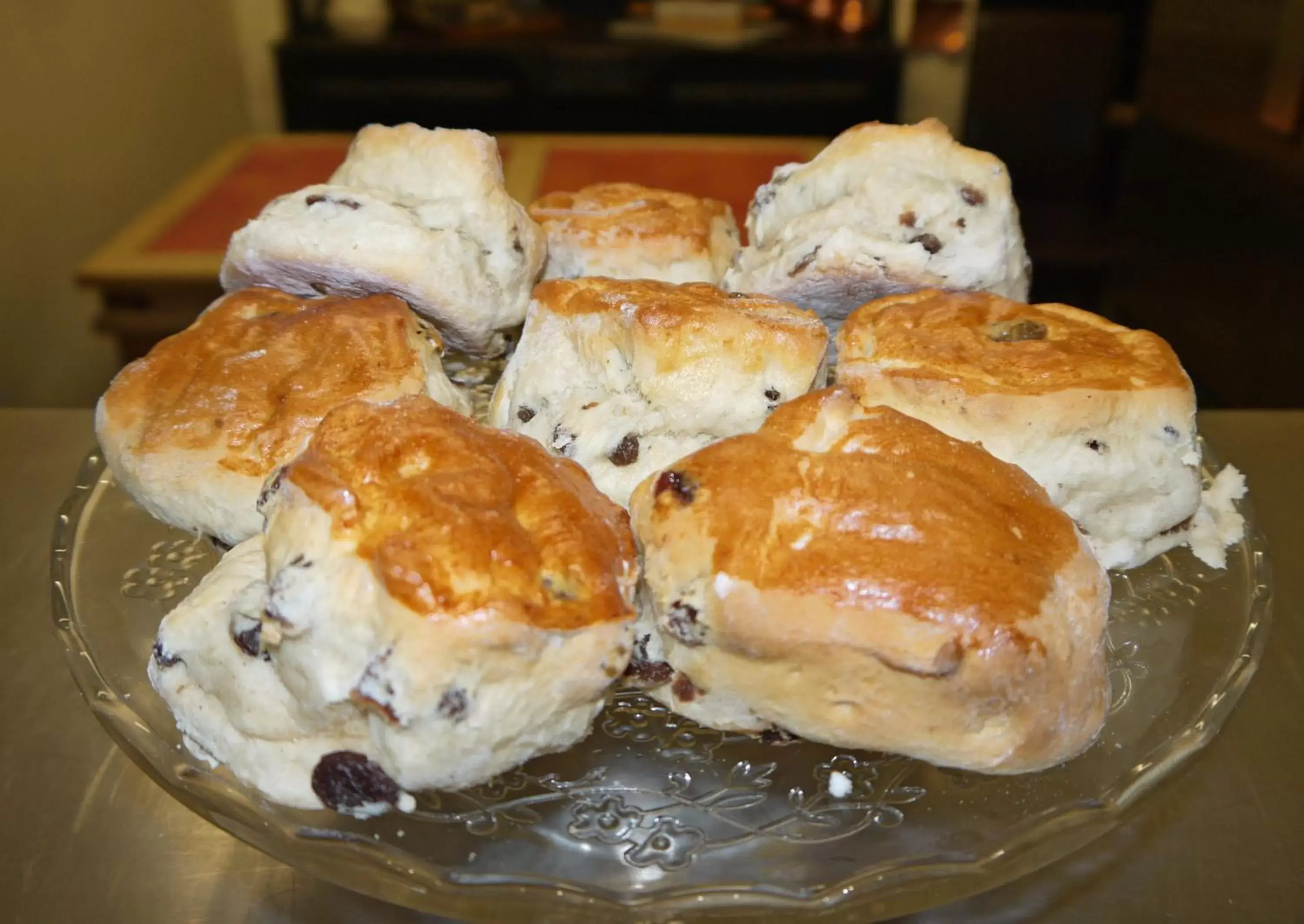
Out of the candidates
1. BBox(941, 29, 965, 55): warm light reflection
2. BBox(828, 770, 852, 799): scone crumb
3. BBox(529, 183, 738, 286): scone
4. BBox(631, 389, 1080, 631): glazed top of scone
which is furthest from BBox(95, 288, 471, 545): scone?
BBox(941, 29, 965, 55): warm light reflection

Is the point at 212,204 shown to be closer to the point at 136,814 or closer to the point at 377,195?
the point at 377,195

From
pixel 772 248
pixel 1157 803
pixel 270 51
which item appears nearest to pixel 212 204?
pixel 270 51

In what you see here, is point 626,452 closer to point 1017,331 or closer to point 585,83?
point 1017,331

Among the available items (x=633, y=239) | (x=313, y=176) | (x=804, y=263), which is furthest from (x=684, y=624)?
(x=313, y=176)

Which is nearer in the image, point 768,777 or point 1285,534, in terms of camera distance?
point 768,777

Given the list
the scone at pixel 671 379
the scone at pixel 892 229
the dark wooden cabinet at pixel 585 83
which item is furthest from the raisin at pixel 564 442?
the dark wooden cabinet at pixel 585 83

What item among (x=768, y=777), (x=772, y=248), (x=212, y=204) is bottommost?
(x=212, y=204)

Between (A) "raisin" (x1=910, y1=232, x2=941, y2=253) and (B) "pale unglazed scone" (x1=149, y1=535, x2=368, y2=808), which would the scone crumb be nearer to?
(B) "pale unglazed scone" (x1=149, y1=535, x2=368, y2=808)
